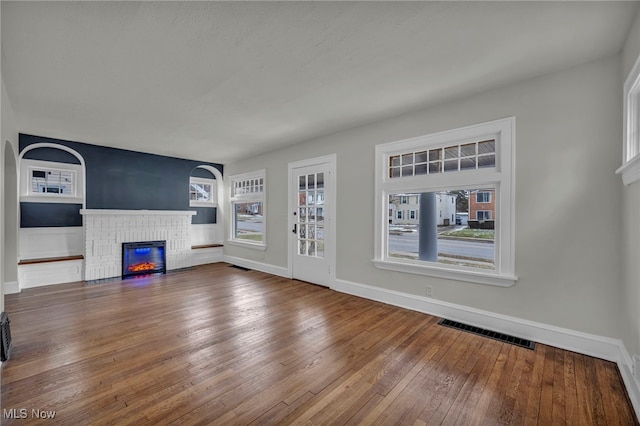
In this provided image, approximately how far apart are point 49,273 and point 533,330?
22.1ft

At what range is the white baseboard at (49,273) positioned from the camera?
4348mm

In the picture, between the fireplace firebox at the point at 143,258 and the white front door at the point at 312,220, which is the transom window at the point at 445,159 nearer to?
the white front door at the point at 312,220

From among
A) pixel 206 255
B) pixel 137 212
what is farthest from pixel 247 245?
pixel 137 212

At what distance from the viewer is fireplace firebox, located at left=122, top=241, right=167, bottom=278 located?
532 cm

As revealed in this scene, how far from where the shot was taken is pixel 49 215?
15.8ft

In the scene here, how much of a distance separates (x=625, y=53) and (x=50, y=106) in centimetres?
566

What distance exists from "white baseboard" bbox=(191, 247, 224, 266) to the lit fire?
842 mm

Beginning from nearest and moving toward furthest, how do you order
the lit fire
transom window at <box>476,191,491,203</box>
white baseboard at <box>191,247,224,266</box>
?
transom window at <box>476,191,491,203</box> → the lit fire → white baseboard at <box>191,247,224,266</box>

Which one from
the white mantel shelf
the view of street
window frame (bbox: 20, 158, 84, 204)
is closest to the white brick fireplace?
the white mantel shelf

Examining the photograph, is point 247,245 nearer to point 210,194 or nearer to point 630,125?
point 210,194

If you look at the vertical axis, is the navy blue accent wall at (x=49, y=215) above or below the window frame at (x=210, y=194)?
below

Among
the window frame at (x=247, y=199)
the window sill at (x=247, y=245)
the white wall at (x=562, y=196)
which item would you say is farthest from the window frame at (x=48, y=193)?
the white wall at (x=562, y=196)

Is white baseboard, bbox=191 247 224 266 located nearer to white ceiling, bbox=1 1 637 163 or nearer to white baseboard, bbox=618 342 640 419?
white ceiling, bbox=1 1 637 163

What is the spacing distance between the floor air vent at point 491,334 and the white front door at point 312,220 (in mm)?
1820
